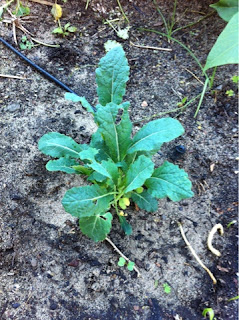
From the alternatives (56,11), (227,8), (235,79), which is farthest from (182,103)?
(56,11)

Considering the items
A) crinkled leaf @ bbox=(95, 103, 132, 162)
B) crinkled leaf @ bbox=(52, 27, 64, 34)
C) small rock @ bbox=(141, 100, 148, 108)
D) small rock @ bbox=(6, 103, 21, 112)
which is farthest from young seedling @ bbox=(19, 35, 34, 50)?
crinkled leaf @ bbox=(95, 103, 132, 162)

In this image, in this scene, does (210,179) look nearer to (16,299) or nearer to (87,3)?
(16,299)

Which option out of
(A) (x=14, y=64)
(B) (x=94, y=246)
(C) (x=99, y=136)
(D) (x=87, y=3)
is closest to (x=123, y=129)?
(C) (x=99, y=136)

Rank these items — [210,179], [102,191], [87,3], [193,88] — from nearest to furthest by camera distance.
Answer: [102,191], [210,179], [193,88], [87,3]

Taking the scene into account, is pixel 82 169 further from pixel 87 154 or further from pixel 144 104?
pixel 144 104

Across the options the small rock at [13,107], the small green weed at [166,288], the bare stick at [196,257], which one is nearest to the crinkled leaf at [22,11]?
the small rock at [13,107]

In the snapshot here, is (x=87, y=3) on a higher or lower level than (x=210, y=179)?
higher
